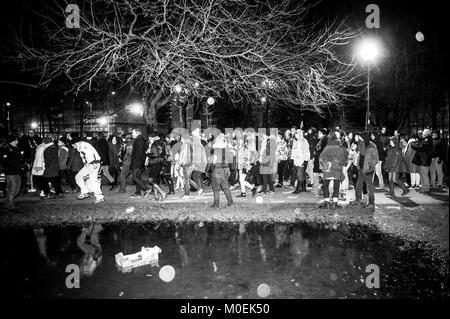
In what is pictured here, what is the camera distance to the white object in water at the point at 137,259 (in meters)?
5.57

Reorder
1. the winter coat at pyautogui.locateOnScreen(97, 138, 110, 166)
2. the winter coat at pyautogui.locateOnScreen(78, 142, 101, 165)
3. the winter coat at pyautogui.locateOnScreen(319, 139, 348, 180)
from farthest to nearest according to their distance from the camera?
the winter coat at pyautogui.locateOnScreen(97, 138, 110, 166), the winter coat at pyautogui.locateOnScreen(78, 142, 101, 165), the winter coat at pyautogui.locateOnScreen(319, 139, 348, 180)

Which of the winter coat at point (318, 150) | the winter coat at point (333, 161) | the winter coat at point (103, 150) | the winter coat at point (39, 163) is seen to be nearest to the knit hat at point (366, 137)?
the winter coat at point (333, 161)

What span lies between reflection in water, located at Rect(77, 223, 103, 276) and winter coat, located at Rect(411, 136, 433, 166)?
10107 millimetres

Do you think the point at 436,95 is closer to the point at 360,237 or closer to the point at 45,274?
the point at 360,237

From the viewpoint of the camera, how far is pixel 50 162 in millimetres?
11148

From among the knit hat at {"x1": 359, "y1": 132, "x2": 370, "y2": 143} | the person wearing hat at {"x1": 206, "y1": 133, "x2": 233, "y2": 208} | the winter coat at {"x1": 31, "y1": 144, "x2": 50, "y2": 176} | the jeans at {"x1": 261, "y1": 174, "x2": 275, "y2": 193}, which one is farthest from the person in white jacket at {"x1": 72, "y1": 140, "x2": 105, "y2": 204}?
the knit hat at {"x1": 359, "y1": 132, "x2": 370, "y2": 143}

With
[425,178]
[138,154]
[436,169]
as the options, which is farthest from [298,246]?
[436,169]

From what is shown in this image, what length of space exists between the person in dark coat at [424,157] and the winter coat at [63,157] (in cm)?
1223

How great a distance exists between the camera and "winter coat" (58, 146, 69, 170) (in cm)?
1299

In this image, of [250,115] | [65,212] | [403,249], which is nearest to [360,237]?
[403,249]

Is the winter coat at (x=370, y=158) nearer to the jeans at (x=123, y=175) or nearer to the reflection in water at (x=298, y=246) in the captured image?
the reflection in water at (x=298, y=246)

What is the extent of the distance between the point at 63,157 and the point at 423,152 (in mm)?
12606

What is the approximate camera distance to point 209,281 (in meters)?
4.98

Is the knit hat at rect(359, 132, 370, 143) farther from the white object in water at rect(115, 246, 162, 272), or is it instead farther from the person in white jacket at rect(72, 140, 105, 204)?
the person in white jacket at rect(72, 140, 105, 204)
